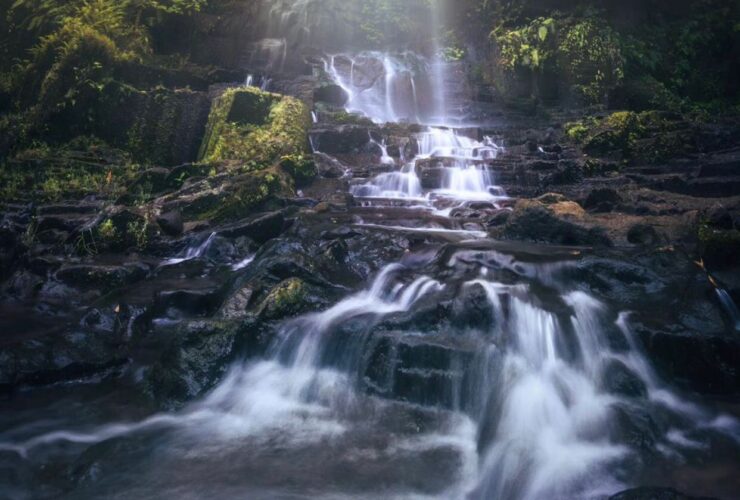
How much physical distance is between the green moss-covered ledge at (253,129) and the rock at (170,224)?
234cm

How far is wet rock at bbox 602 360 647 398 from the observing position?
194 inches

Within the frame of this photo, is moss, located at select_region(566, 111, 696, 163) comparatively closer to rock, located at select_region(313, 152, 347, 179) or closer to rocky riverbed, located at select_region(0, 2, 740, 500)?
rocky riverbed, located at select_region(0, 2, 740, 500)

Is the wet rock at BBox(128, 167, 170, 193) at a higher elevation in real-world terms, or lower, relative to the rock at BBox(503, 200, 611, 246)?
higher

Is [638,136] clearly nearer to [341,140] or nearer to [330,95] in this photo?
[341,140]

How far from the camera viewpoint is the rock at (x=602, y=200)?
30.3ft

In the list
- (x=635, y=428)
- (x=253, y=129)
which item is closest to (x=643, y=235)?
(x=635, y=428)

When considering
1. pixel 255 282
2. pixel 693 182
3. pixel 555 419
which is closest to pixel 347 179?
pixel 255 282

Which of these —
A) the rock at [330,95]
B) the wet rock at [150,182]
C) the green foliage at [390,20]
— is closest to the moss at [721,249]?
the wet rock at [150,182]

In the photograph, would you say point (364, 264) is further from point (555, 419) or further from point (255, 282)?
point (555, 419)

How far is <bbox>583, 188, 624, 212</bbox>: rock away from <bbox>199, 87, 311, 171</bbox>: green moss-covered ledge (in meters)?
6.51

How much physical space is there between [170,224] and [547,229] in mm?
6378

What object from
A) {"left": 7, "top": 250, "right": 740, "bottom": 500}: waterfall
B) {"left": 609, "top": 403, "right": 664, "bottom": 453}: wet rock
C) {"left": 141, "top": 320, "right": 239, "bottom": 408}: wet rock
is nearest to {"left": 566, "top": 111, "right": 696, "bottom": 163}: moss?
{"left": 7, "top": 250, "right": 740, "bottom": 500}: waterfall

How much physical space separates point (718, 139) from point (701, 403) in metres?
9.33

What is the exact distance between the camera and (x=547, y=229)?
26.2ft
